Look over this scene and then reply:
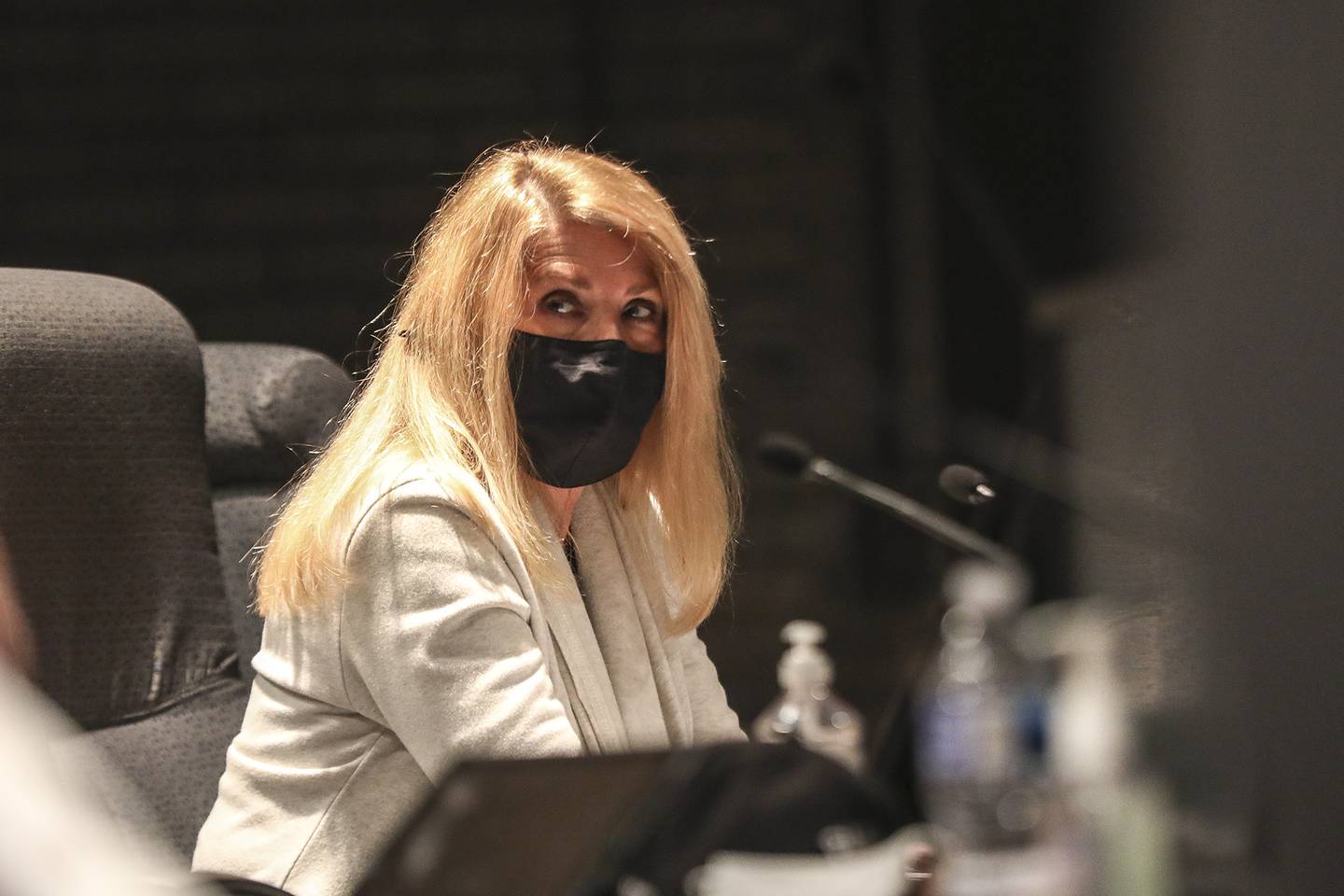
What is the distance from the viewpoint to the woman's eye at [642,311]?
1.37 metres

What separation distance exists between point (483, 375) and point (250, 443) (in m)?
0.44

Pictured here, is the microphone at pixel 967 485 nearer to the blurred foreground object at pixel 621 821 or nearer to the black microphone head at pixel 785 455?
the black microphone head at pixel 785 455

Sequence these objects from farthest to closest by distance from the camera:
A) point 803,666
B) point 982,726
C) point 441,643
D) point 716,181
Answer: point 716,181 < point 803,666 < point 441,643 < point 982,726

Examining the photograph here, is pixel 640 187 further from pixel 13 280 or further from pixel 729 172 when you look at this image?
pixel 729 172

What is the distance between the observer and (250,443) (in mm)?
1621

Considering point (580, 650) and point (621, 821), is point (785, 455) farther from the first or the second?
point (621, 821)

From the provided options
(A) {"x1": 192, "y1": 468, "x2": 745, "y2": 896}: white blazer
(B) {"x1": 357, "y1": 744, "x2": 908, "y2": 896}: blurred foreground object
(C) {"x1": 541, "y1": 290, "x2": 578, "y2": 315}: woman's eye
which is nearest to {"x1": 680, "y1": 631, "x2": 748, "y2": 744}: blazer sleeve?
(A) {"x1": 192, "y1": 468, "x2": 745, "y2": 896}: white blazer

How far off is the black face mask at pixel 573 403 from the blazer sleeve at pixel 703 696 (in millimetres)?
284

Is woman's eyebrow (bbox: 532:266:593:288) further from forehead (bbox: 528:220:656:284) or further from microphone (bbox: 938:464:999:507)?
microphone (bbox: 938:464:999:507)

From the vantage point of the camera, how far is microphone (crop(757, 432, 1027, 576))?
1.29 m

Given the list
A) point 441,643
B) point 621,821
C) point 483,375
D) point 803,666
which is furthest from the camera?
point 803,666

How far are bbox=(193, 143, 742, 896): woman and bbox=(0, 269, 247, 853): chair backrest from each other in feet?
0.50

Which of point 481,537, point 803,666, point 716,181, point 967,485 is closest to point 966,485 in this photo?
point 967,485

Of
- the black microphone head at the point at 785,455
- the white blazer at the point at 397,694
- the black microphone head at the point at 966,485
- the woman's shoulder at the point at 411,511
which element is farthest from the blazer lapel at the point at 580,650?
the black microphone head at the point at 966,485
